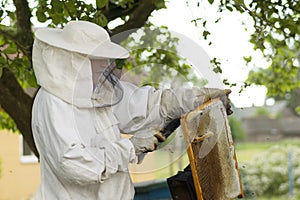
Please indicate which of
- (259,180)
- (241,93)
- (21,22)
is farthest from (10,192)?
(241,93)

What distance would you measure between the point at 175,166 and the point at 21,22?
85.5 inches

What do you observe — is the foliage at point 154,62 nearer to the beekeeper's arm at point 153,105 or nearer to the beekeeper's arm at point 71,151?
the beekeeper's arm at point 153,105

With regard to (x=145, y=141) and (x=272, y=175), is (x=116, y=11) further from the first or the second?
(x=272, y=175)

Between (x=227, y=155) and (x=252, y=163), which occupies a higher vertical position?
(x=227, y=155)

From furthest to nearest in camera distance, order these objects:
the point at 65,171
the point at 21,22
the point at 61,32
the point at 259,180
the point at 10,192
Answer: the point at 259,180 → the point at 10,192 → the point at 21,22 → the point at 61,32 → the point at 65,171

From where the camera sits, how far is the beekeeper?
3051mm

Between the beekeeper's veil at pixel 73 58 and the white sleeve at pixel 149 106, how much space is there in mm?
200

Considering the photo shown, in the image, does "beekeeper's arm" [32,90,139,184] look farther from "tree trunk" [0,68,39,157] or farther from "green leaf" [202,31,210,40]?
"tree trunk" [0,68,39,157]

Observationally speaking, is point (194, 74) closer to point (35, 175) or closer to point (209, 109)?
point (209, 109)

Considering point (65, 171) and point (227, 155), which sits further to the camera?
point (227, 155)

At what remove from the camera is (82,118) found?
3.22 meters

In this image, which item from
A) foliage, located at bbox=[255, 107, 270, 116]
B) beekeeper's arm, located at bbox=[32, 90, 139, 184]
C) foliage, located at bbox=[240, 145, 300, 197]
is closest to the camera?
beekeeper's arm, located at bbox=[32, 90, 139, 184]

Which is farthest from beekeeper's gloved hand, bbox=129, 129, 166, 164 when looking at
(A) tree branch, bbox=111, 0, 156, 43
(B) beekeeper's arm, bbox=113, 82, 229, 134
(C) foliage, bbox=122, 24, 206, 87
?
(A) tree branch, bbox=111, 0, 156, 43

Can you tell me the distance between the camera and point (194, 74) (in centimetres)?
338
